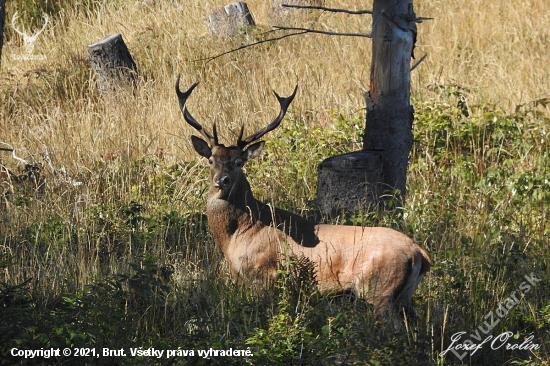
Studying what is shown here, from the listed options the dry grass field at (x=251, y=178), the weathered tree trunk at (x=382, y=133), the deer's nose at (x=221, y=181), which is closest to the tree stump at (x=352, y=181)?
the weathered tree trunk at (x=382, y=133)

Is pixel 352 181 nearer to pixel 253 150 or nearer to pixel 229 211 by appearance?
pixel 253 150

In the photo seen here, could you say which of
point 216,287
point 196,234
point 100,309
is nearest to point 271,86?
point 196,234

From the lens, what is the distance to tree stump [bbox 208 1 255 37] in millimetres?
13146

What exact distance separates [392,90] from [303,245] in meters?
2.09

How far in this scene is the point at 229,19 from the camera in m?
13.2

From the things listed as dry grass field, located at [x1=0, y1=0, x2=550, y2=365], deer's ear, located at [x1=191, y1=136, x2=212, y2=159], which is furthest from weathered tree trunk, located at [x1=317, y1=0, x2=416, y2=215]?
deer's ear, located at [x1=191, y1=136, x2=212, y2=159]

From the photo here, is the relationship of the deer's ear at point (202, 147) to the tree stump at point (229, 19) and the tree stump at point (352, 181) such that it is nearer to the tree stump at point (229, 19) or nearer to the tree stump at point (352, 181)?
the tree stump at point (352, 181)

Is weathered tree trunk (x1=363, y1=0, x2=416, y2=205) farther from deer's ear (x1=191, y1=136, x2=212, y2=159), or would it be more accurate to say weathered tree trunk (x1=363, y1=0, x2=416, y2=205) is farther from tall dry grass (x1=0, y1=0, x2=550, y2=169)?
tall dry grass (x1=0, y1=0, x2=550, y2=169)

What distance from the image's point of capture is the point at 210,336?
4.37m

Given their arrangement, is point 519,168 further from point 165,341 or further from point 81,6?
point 81,6

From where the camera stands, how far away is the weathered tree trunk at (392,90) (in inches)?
264

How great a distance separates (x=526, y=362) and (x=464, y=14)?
9277 millimetres

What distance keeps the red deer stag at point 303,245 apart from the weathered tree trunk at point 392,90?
1.08 m

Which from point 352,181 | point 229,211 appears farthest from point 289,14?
point 229,211
